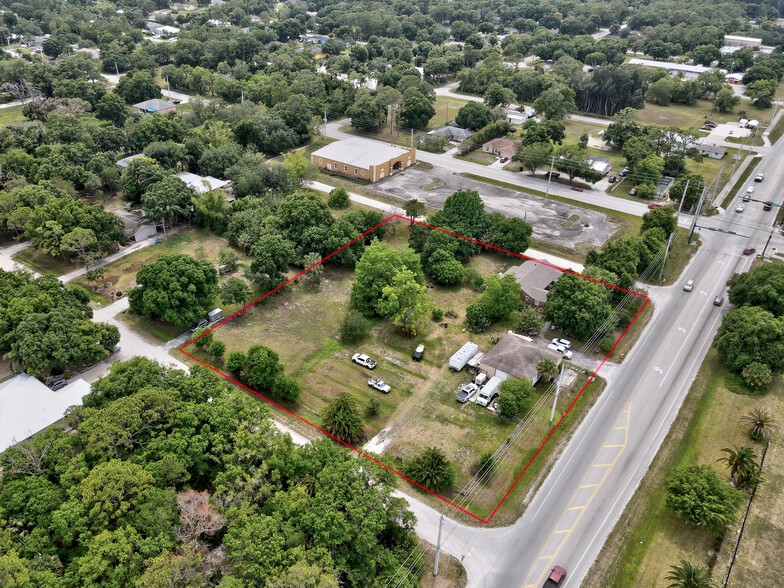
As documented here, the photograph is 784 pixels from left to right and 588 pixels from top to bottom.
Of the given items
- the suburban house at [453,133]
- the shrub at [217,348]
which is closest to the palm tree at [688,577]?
the shrub at [217,348]

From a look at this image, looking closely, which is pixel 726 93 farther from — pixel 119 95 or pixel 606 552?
pixel 119 95

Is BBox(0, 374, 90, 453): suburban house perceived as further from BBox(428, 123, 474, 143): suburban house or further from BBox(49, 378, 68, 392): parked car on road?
BBox(428, 123, 474, 143): suburban house

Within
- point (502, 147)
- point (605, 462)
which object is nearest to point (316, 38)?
point (502, 147)

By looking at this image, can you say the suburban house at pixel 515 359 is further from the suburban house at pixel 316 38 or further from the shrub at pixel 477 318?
the suburban house at pixel 316 38

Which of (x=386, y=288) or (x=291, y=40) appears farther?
(x=291, y=40)

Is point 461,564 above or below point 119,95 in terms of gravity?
below

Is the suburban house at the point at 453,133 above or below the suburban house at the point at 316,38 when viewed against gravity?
below

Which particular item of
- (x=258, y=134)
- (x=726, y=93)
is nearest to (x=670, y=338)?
(x=258, y=134)
